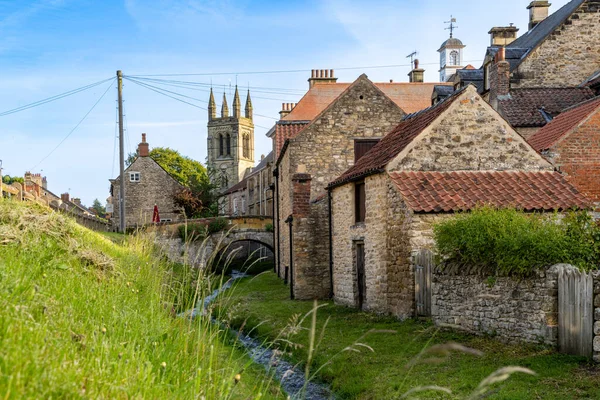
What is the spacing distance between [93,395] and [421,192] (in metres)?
12.7

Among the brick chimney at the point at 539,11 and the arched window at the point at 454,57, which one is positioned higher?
the arched window at the point at 454,57

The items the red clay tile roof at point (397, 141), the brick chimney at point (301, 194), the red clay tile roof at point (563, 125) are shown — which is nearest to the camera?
the red clay tile roof at point (397, 141)

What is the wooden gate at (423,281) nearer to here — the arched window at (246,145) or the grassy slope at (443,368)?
the grassy slope at (443,368)

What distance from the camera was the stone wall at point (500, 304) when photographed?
10.9 metres

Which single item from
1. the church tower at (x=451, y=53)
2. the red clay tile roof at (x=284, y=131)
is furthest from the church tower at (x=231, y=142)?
the red clay tile roof at (x=284, y=131)

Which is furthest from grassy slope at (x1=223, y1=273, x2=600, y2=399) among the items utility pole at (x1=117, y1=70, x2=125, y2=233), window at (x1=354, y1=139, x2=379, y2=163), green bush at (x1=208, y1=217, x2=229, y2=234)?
green bush at (x1=208, y1=217, x2=229, y2=234)

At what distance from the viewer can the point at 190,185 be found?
189ft

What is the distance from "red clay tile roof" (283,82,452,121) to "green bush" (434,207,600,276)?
22825 millimetres

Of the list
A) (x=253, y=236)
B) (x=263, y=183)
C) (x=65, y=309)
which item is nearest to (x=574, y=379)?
(x=65, y=309)

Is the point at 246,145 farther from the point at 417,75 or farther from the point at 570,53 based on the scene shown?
the point at 570,53

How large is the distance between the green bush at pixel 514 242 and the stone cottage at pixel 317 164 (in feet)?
34.7

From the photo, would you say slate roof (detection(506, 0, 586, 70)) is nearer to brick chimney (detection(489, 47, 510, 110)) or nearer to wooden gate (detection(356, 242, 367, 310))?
brick chimney (detection(489, 47, 510, 110))

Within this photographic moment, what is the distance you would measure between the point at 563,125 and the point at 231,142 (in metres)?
98.5

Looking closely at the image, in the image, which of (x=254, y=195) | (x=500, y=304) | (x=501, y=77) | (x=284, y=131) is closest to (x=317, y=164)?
(x=284, y=131)
